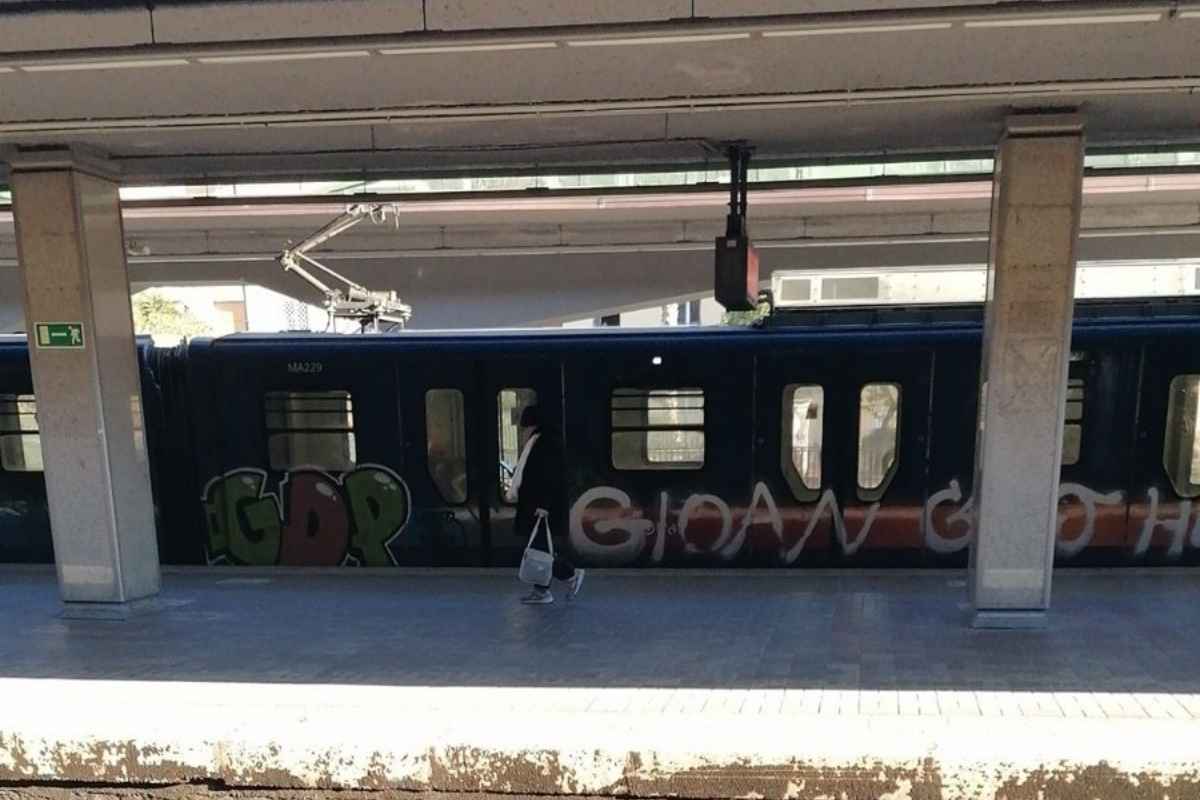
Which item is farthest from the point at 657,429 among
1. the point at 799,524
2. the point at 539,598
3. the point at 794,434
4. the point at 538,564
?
the point at 539,598

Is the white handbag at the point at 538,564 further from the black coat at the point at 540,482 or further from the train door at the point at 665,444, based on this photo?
the train door at the point at 665,444

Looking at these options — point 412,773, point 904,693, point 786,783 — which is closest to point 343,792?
point 412,773

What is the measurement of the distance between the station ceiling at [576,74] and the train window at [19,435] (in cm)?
298

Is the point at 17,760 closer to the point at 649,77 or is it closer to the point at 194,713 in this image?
the point at 194,713

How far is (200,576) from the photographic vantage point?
7.92 m

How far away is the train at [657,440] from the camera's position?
275 inches

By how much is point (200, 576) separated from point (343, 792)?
7294mm

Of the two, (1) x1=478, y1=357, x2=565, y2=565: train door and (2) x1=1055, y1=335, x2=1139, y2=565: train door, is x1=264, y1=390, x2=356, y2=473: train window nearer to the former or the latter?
(1) x1=478, y1=357, x2=565, y2=565: train door

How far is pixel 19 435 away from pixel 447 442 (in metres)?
4.54

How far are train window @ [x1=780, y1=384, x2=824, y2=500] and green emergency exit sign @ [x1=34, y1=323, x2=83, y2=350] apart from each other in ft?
20.3

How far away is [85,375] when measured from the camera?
6.25 m

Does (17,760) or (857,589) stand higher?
(17,760)

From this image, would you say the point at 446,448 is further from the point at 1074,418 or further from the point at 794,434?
the point at 1074,418

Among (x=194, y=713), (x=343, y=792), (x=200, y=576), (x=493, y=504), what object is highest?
(x=194, y=713)
